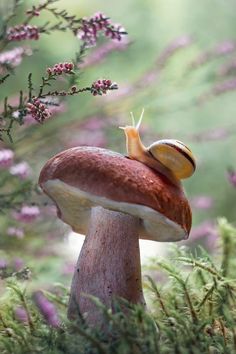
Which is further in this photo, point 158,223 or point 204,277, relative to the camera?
point 204,277

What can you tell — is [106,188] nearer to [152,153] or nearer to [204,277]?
[152,153]

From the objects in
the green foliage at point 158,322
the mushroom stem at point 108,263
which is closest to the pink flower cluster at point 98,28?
the mushroom stem at point 108,263

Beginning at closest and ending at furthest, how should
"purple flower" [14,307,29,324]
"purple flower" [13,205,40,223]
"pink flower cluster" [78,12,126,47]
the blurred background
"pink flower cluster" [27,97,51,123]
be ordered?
"pink flower cluster" [27,97,51,123], "pink flower cluster" [78,12,126,47], "purple flower" [14,307,29,324], "purple flower" [13,205,40,223], the blurred background

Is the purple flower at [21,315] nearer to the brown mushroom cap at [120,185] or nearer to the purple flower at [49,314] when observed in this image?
the purple flower at [49,314]

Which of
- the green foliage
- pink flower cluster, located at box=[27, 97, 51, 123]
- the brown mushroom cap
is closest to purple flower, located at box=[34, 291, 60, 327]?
the green foliage

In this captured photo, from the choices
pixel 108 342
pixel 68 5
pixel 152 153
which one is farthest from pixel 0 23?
pixel 68 5

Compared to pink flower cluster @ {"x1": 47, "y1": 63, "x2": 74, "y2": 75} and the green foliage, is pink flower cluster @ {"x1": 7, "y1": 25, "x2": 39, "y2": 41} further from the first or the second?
the green foliage
